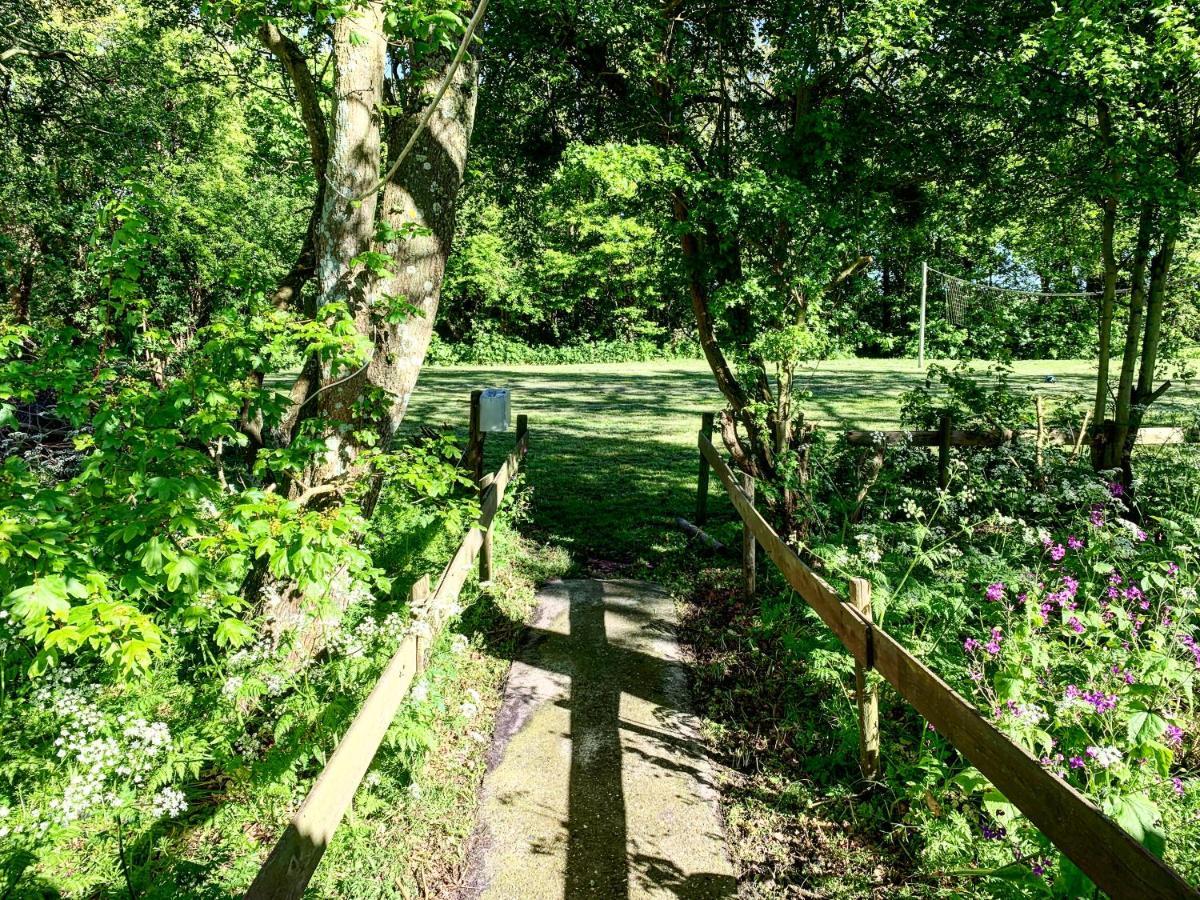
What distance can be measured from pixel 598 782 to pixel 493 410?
4.33m

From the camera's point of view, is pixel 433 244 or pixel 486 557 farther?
pixel 486 557

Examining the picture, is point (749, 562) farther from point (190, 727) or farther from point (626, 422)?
point (626, 422)

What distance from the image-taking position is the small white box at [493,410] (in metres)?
7.12

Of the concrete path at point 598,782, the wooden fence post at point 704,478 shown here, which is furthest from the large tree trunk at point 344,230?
the wooden fence post at point 704,478

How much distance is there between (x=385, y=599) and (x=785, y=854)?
3147 millimetres

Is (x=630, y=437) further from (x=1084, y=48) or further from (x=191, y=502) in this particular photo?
(x=191, y=502)

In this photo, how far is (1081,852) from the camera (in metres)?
2.04

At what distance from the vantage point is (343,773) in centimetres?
244

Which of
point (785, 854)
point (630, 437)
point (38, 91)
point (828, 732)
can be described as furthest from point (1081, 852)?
point (38, 91)

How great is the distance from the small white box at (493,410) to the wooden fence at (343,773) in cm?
321

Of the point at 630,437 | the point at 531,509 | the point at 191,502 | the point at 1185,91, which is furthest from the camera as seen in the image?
the point at 630,437

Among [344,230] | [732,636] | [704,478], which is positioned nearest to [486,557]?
[732,636]

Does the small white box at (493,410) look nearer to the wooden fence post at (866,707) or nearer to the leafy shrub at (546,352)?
the wooden fence post at (866,707)

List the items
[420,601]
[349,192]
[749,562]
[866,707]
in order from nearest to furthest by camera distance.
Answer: [420,601] → [866,707] → [349,192] → [749,562]
